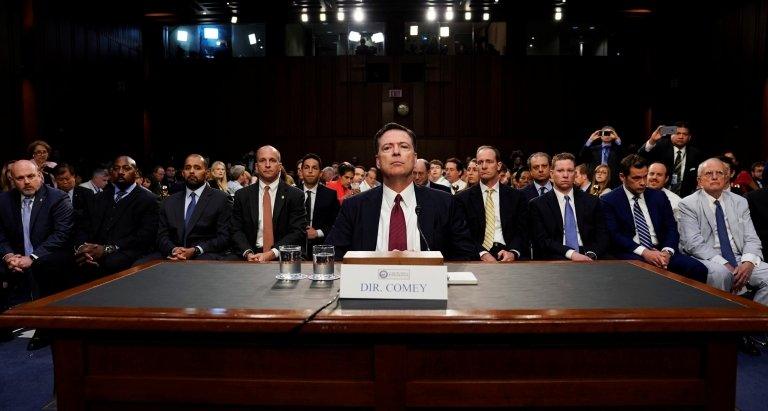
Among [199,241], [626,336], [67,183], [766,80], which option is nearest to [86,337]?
[626,336]

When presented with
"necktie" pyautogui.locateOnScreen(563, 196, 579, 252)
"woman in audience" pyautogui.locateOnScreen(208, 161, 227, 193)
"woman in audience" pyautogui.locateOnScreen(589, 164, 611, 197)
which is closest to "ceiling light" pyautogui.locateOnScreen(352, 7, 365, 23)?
"woman in audience" pyautogui.locateOnScreen(208, 161, 227, 193)

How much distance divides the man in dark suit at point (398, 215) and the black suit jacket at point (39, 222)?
2.54 metres

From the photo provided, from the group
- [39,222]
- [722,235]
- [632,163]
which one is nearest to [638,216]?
[632,163]

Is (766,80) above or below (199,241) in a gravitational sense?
above

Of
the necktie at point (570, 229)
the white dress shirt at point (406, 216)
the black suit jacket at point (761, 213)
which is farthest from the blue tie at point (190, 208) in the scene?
the black suit jacket at point (761, 213)

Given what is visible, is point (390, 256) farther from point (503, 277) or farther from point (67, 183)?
point (67, 183)

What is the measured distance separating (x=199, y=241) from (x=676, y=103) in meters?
9.94

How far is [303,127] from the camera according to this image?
40.5 feet

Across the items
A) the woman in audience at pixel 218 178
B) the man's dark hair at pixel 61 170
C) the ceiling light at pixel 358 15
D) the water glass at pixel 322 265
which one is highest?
the ceiling light at pixel 358 15

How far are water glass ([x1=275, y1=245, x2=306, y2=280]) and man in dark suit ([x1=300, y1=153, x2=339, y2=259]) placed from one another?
273cm

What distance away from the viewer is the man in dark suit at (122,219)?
4.05 m

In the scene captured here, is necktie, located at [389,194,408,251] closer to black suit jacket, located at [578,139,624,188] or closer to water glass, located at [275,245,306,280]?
water glass, located at [275,245,306,280]

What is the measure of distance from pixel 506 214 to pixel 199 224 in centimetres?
221

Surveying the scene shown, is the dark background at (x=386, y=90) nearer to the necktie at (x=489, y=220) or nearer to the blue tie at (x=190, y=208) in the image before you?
the blue tie at (x=190, y=208)
